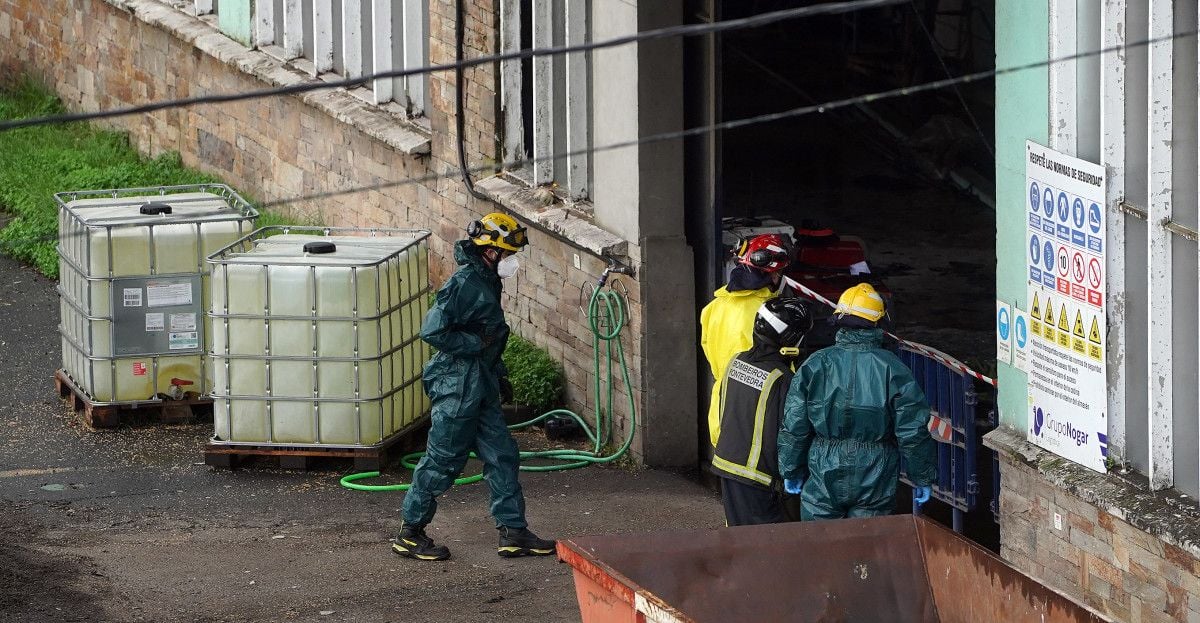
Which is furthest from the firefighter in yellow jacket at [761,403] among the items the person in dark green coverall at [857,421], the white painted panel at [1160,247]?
the white painted panel at [1160,247]

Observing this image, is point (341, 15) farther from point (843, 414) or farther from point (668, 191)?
point (843, 414)

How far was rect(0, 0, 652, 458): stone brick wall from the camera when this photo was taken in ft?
40.3

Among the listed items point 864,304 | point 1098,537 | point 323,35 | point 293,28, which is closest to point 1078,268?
point 864,304

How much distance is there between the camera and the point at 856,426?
7.97 metres

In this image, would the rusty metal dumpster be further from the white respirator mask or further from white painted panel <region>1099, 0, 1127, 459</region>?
the white respirator mask

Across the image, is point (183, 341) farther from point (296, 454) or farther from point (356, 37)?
point (356, 37)

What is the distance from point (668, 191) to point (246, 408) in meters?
2.82

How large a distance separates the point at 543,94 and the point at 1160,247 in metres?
5.75

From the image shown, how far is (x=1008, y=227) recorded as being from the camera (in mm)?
8297

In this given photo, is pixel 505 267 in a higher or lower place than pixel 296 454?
higher

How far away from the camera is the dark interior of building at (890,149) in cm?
1598

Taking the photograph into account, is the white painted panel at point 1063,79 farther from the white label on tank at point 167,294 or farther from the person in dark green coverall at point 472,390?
the white label on tank at point 167,294

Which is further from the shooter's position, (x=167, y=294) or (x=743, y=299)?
(x=167, y=294)

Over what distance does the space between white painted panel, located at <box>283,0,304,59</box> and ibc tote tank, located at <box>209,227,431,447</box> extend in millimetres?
5210
